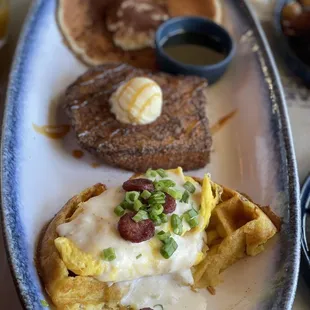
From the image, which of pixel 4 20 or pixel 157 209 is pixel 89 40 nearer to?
pixel 4 20

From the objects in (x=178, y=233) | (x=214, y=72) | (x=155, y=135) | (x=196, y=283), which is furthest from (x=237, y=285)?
(x=214, y=72)

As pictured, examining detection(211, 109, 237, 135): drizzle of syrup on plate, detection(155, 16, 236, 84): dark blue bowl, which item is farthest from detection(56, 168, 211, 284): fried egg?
detection(155, 16, 236, 84): dark blue bowl

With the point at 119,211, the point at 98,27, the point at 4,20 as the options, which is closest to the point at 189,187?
the point at 119,211

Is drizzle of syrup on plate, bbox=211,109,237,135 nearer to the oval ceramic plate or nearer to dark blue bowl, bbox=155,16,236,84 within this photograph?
the oval ceramic plate

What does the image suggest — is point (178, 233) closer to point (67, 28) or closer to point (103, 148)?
point (103, 148)

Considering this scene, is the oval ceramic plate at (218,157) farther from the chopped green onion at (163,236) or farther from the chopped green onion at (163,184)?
the chopped green onion at (163,184)

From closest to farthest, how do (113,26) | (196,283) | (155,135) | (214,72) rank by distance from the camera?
(196,283)
(155,135)
(214,72)
(113,26)
